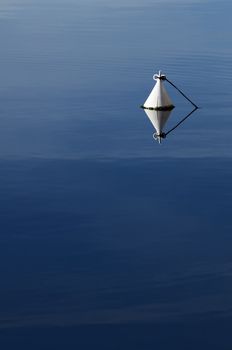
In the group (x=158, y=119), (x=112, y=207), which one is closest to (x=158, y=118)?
(x=158, y=119)

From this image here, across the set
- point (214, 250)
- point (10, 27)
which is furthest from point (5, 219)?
point (10, 27)

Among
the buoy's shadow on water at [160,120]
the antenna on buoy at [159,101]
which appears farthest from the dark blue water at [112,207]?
the antenna on buoy at [159,101]

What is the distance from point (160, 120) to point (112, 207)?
8.68 meters

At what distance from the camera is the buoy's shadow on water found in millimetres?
24078

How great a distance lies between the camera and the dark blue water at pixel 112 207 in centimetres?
1252

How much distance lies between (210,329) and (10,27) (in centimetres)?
3820

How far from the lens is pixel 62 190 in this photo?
18672 millimetres

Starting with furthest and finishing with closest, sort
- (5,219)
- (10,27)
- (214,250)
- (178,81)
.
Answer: (10,27) → (178,81) → (5,219) → (214,250)

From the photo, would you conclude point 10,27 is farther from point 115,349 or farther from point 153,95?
point 115,349

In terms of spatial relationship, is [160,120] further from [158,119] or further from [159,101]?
[159,101]

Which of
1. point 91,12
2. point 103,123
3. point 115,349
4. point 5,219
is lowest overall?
point 115,349

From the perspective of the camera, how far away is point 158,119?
25656mm

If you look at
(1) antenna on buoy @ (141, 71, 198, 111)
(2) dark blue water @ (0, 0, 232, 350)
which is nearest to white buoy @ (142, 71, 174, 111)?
(1) antenna on buoy @ (141, 71, 198, 111)

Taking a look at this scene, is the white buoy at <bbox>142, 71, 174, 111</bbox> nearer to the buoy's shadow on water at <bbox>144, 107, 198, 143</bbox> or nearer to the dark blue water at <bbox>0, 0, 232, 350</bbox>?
the buoy's shadow on water at <bbox>144, 107, 198, 143</bbox>
